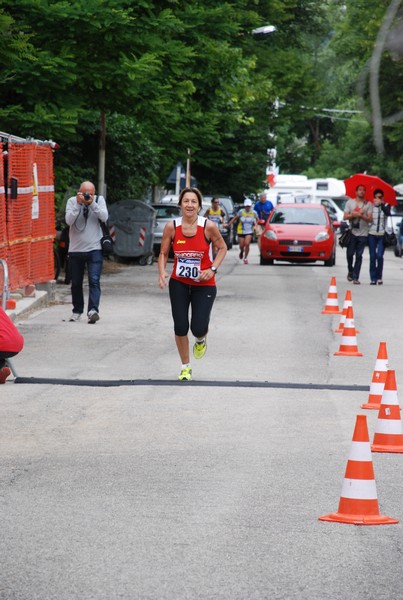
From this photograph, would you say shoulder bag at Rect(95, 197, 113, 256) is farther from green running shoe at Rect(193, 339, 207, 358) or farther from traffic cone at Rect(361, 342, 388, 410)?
traffic cone at Rect(361, 342, 388, 410)

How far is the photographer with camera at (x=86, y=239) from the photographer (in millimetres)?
17641

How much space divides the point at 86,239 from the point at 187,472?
10521 mm

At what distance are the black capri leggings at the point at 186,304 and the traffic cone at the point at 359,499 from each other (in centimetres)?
593

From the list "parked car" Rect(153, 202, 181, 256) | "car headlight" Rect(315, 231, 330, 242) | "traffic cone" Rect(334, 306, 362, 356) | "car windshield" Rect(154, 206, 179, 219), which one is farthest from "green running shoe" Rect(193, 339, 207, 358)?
"car windshield" Rect(154, 206, 179, 219)

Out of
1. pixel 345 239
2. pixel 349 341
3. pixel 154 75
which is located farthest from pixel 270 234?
pixel 349 341

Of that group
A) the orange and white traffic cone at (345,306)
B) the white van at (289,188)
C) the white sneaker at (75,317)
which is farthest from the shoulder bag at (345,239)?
the white van at (289,188)

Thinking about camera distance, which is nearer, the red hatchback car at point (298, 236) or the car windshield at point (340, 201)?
the red hatchback car at point (298, 236)

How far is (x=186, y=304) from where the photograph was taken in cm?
1213

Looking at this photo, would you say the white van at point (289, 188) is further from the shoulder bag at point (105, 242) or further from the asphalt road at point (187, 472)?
the asphalt road at point (187, 472)

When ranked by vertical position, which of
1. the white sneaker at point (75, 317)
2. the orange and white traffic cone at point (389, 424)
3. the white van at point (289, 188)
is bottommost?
the white van at point (289, 188)

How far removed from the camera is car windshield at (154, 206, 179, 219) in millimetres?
36938

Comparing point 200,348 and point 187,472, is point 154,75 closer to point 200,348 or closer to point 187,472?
point 200,348

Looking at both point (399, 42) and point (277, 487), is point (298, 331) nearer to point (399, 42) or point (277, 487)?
point (277, 487)

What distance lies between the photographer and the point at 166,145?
31.9 meters
